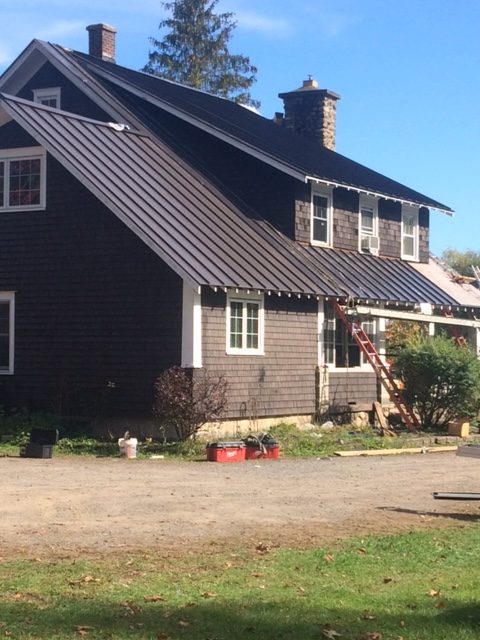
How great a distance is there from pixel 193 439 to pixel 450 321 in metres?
9.01

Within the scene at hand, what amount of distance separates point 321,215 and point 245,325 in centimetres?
569

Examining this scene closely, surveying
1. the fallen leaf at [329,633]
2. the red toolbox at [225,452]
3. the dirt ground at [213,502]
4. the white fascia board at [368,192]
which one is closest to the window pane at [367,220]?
the white fascia board at [368,192]

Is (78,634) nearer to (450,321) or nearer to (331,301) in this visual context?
(331,301)

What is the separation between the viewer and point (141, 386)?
20.5m

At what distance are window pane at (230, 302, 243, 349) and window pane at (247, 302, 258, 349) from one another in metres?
0.26

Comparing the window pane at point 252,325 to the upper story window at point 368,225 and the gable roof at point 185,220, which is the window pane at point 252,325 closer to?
the gable roof at point 185,220

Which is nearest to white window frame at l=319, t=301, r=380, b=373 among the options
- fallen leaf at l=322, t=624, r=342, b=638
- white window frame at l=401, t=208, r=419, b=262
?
white window frame at l=401, t=208, r=419, b=262

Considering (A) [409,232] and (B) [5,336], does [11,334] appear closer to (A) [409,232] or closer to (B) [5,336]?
(B) [5,336]

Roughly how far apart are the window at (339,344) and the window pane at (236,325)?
3.13 meters

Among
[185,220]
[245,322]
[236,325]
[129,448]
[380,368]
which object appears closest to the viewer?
[129,448]

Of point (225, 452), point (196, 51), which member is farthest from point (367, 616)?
point (196, 51)

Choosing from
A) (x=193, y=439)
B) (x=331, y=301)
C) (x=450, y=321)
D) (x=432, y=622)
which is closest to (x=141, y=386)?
(x=193, y=439)

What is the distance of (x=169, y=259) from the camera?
65.4 feet

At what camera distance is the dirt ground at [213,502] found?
34.2ft
